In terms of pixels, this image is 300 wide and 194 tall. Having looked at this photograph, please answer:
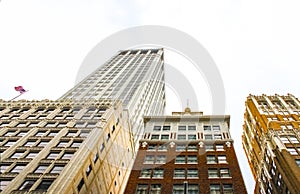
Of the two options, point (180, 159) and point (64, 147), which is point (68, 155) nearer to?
point (64, 147)

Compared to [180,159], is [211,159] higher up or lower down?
higher up

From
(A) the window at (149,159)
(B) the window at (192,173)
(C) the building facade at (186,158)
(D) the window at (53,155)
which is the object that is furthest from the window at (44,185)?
(B) the window at (192,173)

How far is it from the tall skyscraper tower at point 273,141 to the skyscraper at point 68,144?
28466 millimetres

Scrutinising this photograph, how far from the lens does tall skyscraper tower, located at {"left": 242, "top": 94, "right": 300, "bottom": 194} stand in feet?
165

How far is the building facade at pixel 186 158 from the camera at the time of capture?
44.8m

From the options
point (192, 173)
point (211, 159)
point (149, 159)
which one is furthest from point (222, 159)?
point (149, 159)

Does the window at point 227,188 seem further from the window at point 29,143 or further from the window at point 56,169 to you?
the window at point 29,143

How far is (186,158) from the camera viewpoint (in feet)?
171

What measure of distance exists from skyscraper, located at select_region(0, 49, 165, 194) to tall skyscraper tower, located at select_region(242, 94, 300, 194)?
28.5 meters

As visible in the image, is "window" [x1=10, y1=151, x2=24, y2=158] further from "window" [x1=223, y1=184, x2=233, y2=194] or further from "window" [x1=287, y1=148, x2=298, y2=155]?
"window" [x1=287, y1=148, x2=298, y2=155]

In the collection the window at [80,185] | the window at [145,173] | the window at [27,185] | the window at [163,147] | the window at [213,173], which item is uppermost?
the window at [163,147]

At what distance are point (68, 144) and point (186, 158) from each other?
63.4 feet

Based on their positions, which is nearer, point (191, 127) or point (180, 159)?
point (180, 159)

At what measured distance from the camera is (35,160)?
47938mm
